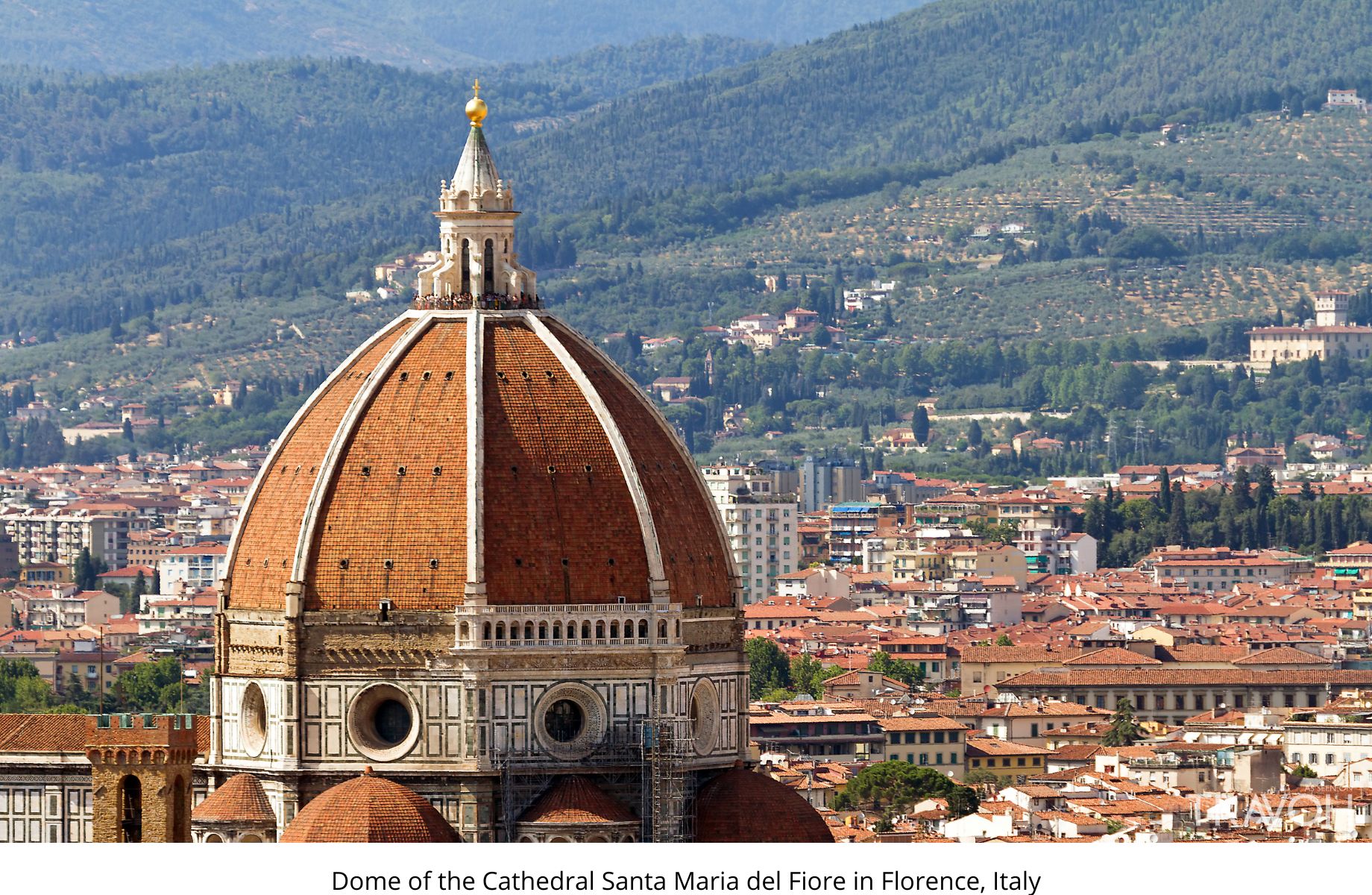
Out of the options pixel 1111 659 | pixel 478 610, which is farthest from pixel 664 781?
pixel 1111 659

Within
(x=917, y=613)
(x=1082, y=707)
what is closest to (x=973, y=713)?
(x=1082, y=707)

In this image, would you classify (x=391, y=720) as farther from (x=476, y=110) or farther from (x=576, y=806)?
(x=476, y=110)

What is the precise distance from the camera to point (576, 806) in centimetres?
5944

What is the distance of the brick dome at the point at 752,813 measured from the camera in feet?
196

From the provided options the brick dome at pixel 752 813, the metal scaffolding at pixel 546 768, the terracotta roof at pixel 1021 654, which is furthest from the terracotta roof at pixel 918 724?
the metal scaffolding at pixel 546 768

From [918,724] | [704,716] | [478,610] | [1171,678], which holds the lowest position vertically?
[918,724]

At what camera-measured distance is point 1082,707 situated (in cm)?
12950

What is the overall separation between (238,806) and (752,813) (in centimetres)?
630

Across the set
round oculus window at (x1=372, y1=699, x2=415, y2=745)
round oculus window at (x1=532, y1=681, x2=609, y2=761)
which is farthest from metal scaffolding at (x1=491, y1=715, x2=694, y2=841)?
round oculus window at (x1=372, y1=699, x2=415, y2=745)

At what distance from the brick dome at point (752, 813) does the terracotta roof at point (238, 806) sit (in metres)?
5.33
